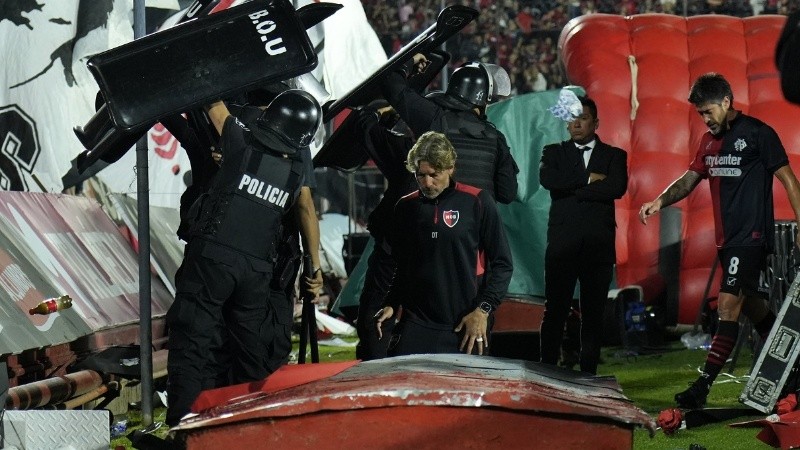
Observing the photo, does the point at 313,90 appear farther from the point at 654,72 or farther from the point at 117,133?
the point at 654,72

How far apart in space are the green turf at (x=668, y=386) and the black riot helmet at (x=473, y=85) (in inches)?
80.3

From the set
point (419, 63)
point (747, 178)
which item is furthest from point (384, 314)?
point (747, 178)

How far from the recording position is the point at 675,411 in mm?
6473

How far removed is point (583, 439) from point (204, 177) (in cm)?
313

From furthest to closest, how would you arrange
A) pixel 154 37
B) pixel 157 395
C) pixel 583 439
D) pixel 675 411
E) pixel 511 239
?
pixel 511 239
pixel 157 395
pixel 675 411
pixel 154 37
pixel 583 439

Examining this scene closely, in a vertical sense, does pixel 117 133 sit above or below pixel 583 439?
above

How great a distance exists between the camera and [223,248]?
5.85 meters

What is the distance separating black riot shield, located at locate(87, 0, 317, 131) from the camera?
5703 mm

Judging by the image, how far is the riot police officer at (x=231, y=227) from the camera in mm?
5840

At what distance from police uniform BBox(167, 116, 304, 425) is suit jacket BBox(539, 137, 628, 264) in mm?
2656

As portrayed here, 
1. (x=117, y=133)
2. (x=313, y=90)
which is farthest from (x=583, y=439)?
(x=313, y=90)

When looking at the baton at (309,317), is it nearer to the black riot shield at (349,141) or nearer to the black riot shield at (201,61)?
the black riot shield at (349,141)

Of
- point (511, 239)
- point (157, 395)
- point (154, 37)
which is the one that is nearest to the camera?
point (154, 37)

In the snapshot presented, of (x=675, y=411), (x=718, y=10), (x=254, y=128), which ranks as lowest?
(x=675, y=411)
